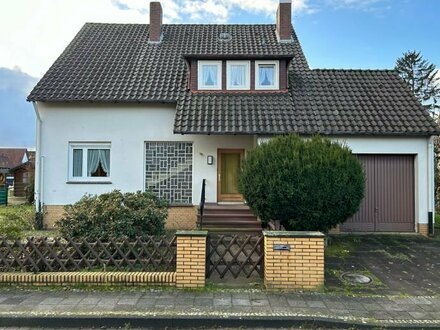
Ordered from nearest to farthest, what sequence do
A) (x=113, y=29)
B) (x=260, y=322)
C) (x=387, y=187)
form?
1. (x=260, y=322)
2. (x=387, y=187)
3. (x=113, y=29)

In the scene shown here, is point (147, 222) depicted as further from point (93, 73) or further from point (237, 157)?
point (93, 73)

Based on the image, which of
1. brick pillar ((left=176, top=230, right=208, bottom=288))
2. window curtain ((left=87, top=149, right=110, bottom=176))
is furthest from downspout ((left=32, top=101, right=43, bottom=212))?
brick pillar ((left=176, top=230, right=208, bottom=288))

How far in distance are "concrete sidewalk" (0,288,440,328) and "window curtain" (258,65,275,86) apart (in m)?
9.07

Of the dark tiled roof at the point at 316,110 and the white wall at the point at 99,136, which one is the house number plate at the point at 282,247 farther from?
the white wall at the point at 99,136

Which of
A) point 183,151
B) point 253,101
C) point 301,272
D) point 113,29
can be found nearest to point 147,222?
point 301,272

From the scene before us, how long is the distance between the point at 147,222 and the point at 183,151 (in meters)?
5.61

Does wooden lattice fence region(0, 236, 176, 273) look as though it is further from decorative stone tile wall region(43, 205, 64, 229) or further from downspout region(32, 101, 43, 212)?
downspout region(32, 101, 43, 212)

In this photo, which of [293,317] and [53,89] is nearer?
[293,317]

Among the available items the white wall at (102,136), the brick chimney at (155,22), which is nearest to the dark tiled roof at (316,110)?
the white wall at (102,136)

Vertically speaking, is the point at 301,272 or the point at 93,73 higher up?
the point at 93,73

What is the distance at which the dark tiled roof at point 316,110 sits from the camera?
11.7 metres

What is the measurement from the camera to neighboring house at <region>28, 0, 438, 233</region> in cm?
1177

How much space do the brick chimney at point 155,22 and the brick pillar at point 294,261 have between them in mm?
12563

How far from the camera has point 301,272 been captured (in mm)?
6320
